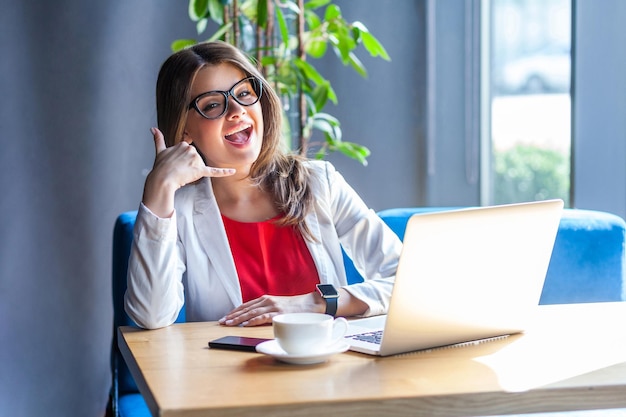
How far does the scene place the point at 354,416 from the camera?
97 centimetres

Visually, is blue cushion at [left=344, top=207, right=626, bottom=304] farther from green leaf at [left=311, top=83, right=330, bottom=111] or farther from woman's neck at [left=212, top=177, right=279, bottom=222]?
green leaf at [left=311, top=83, right=330, bottom=111]

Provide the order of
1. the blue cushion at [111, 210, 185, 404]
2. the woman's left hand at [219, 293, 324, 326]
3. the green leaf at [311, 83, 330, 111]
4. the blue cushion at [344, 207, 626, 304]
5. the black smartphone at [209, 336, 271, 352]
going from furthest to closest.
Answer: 1. the green leaf at [311, 83, 330, 111]
2. the blue cushion at [344, 207, 626, 304]
3. the blue cushion at [111, 210, 185, 404]
4. the woman's left hand at [219, 293, 324, 326]
5. the black smartphone at [209, 336, 271, 352]

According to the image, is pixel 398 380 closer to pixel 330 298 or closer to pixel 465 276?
pixel 465 276

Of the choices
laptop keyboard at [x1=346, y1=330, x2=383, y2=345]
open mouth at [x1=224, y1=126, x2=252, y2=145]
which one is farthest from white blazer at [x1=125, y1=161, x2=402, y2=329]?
laptop keyboard at [x1=346, y1=330, x2=383, y2=345]

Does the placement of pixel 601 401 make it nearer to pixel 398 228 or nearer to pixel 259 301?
pixel 259 301

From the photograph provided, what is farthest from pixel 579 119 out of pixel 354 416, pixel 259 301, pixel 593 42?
pixel 354 416

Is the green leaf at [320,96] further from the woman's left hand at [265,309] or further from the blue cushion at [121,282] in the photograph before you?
the woman's left hand at [265,309]

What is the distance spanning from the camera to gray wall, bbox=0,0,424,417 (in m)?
2.71

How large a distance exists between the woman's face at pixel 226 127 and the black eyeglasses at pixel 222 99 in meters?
0.01

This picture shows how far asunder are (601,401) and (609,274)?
47.8 inches

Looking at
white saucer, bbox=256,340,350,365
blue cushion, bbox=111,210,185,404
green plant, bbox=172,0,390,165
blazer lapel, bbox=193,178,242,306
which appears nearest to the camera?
white saucer, bbox=256,340,350,365

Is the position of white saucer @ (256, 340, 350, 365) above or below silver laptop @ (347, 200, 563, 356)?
below

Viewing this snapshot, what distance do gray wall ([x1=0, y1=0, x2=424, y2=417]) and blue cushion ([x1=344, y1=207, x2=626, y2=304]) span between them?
1.74m

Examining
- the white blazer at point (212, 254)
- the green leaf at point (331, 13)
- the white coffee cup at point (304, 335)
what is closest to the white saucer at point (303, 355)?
the white coffee cup at point (304, 335)
